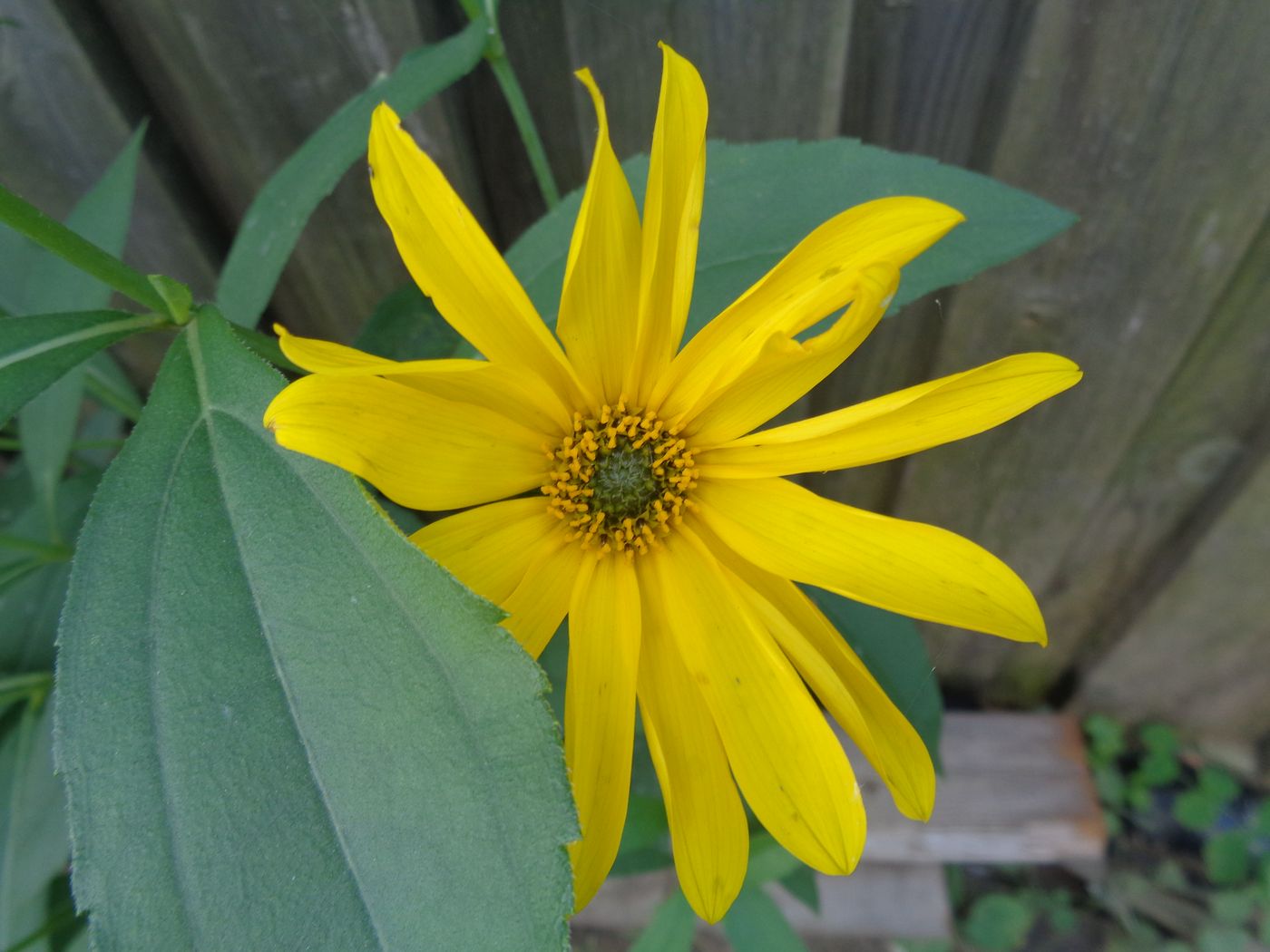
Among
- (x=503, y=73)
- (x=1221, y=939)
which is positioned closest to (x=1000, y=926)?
(x=1221, y=939)

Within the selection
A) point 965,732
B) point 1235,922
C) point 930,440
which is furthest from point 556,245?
point 1235,922

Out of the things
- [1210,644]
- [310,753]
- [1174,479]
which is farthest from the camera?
[1210,644]

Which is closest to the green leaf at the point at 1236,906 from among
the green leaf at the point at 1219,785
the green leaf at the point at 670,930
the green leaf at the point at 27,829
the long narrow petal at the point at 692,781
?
the green leaf at the point at 1219,785

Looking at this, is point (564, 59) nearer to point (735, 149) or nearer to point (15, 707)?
point (735, 149)

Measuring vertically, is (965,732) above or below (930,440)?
below

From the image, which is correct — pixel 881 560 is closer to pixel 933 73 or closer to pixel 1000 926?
pixel 933 73
